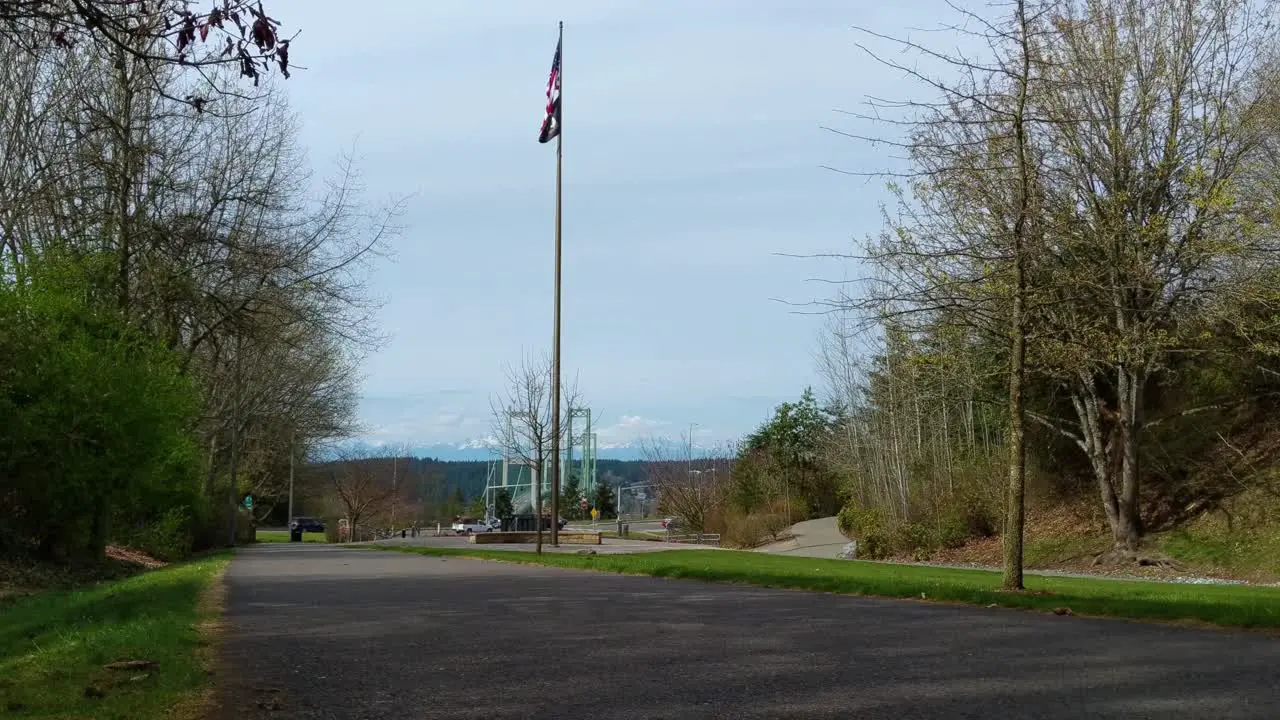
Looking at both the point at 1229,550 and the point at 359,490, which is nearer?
the point at 1229,550

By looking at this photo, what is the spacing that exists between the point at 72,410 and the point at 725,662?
18.7 m

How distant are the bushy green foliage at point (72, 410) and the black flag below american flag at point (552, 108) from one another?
11.2 metres

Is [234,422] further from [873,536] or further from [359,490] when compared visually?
[359,490]

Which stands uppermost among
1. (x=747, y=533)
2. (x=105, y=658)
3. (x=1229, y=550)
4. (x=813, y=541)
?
(x=105, y=658)

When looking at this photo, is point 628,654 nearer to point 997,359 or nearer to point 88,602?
point 88,602

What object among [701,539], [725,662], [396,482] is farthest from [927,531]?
[396,482]

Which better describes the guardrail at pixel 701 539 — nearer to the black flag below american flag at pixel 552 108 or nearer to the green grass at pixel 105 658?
the black flag below american flag at pixel 552 108

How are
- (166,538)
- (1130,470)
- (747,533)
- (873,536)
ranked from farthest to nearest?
(747,533) → (873,536) → (166,538) → (1130,470)

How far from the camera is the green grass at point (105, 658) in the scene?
22.7 ft

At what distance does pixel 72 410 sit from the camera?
76.0ft

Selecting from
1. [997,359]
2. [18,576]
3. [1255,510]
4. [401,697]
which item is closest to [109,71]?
[18,576]

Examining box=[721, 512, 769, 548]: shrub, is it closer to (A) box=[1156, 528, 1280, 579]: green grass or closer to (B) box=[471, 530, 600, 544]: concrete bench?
(B) box=[471, 530, 600, 544]: concrete bench

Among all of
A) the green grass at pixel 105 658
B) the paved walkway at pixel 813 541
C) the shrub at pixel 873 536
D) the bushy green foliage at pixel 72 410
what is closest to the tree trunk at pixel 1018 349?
the green grass at pixel 105 658

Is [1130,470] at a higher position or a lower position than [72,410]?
lower
